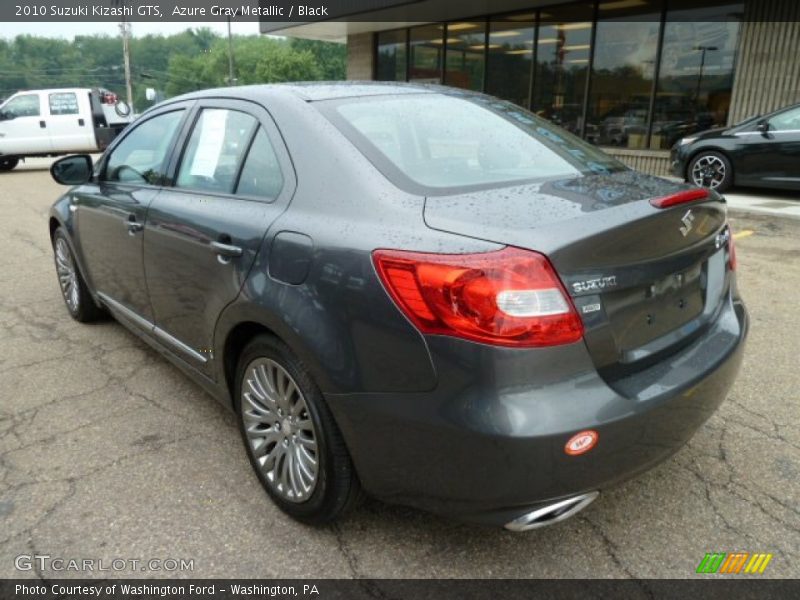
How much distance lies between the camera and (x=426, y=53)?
16562 mm

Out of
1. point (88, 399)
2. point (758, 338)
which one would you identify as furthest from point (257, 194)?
point (758, 338)

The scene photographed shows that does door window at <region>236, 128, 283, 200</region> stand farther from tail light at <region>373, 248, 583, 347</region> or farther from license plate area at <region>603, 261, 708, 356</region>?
license plate area at <region>603, 261, 708, 356</region>

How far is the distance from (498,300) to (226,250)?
3.93ft

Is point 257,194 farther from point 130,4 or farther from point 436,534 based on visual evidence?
point 130,4

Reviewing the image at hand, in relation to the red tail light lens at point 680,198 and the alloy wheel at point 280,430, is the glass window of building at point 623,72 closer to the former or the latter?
the red tail light lens at point 680,198

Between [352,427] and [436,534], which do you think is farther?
[436,534]

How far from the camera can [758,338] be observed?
4.10 meters

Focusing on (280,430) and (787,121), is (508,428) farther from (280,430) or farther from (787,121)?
(787,121)

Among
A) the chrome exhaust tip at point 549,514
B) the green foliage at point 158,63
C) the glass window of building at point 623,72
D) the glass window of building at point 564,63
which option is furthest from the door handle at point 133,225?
the green foliage at point 158,63

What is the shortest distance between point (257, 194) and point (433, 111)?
2.68 feet

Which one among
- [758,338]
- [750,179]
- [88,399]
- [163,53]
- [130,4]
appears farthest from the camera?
[163,53]

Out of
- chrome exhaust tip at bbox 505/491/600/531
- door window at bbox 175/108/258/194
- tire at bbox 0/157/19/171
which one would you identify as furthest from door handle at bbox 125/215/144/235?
tire at bbox 0/157/19/171

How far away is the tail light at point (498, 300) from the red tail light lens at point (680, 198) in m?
0.58

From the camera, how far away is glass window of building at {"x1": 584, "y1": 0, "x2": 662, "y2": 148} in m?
11.9
